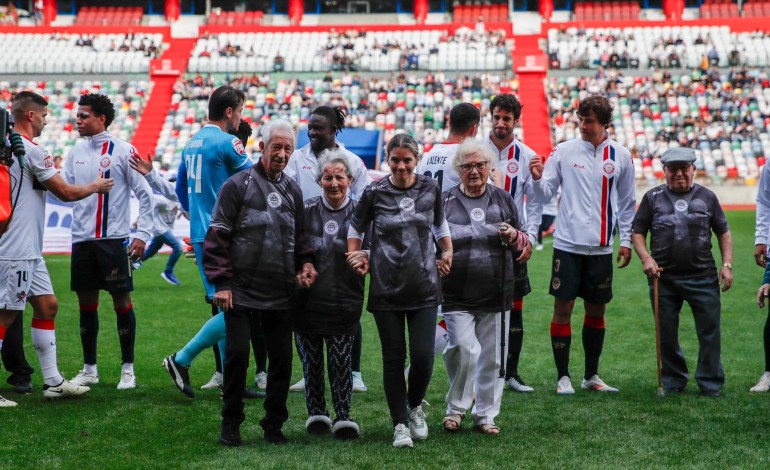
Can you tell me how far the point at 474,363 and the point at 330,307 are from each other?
96cm

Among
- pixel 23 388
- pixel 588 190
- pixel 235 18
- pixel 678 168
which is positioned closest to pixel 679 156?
pixel 678 168

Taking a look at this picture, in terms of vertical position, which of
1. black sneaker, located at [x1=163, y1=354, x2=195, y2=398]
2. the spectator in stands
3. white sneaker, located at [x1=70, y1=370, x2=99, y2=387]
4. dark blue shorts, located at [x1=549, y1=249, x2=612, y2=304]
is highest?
the spectator in stands

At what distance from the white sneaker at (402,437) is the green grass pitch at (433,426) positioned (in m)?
0.06

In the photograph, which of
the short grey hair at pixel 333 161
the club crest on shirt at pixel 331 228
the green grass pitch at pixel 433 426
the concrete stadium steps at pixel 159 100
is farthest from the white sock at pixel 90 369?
the concrete stadium steps at pixel 159 100

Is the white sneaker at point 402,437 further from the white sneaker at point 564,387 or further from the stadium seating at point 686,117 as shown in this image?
the stadium seating at point 686,117

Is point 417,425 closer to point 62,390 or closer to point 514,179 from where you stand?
point 514,179

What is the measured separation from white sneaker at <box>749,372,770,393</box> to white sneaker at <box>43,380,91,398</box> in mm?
4941

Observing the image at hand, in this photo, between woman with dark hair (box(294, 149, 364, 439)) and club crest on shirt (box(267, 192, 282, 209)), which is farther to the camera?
woman with dark hair (box(294, 149, 364, 439))

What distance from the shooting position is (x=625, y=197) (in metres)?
7.77

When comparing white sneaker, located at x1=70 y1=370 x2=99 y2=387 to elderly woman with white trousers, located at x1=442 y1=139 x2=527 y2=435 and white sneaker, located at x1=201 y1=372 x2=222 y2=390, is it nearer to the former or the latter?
white sneaker, located at x1=201 y1=372 x2=222 y2=390

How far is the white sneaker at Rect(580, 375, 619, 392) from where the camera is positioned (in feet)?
25.2

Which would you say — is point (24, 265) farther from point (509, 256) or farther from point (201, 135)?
point (509, 256)

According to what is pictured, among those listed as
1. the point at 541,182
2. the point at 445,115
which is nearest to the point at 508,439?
the point at 541,182

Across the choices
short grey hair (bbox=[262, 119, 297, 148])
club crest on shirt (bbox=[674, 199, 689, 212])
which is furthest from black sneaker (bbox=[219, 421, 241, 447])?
club crest on shirt (bbox=[674, 199, 689, 212])
